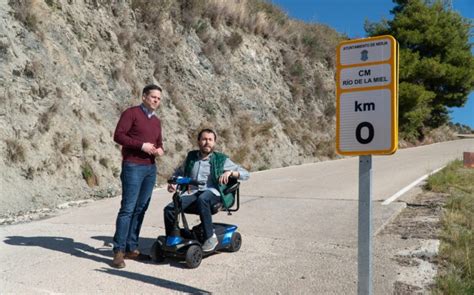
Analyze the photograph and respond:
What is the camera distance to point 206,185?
19.9ft

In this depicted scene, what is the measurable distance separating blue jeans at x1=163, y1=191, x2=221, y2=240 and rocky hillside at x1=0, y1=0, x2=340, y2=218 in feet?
15.3

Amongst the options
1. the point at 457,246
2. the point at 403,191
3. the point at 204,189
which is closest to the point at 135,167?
the point at 204,189

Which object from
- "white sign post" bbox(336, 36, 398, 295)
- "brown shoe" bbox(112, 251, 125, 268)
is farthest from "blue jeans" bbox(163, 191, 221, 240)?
"white sign post" bbox(336, 36, 398, 295)

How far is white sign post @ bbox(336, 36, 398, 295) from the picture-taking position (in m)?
3.64

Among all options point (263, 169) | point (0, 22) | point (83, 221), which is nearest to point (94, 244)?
point (83, 221)

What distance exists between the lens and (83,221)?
855 centimetres

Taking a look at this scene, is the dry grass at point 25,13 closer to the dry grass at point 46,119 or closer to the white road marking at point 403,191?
the dry grass at point 46,119

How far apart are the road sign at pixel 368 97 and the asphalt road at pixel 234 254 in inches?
73.1

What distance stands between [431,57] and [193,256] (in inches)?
1257

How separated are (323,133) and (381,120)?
20864mm

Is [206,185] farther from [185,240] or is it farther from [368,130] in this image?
[368,130]

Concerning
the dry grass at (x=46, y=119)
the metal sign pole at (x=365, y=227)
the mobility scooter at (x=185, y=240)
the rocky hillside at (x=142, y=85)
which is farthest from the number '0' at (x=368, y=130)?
the dry grass at (x=46, y=119)

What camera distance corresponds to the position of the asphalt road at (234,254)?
5.12m

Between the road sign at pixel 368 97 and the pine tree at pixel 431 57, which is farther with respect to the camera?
the pine tree at pixel 431 57
